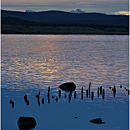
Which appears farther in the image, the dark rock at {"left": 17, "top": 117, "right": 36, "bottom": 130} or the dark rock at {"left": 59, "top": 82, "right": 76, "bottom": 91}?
the dark rock at {"left": 59, "top": 82, "right": 76, "bottom": 91}

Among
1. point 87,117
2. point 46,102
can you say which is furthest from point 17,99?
point 87,117

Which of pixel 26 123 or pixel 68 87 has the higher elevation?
pixel 68 87

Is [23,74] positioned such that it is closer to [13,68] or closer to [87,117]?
[13,68]

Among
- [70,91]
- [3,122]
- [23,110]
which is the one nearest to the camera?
[3,122]

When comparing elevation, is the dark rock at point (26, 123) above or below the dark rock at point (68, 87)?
below

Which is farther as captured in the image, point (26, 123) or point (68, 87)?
point (68, 87)

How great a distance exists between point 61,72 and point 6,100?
64.5ft

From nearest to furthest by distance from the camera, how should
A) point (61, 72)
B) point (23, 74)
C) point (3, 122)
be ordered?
1. point (3, 122)
2. point (23, 74)
3. point (61, 72)

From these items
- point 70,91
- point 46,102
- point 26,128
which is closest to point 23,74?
point 70,91

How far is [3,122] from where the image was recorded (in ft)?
97.3

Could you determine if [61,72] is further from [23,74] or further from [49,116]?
[49,116]

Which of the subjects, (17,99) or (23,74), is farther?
(23,74)

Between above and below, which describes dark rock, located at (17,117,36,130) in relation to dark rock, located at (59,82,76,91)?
below

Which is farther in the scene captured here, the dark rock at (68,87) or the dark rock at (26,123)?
the dark rock at (68,87)
